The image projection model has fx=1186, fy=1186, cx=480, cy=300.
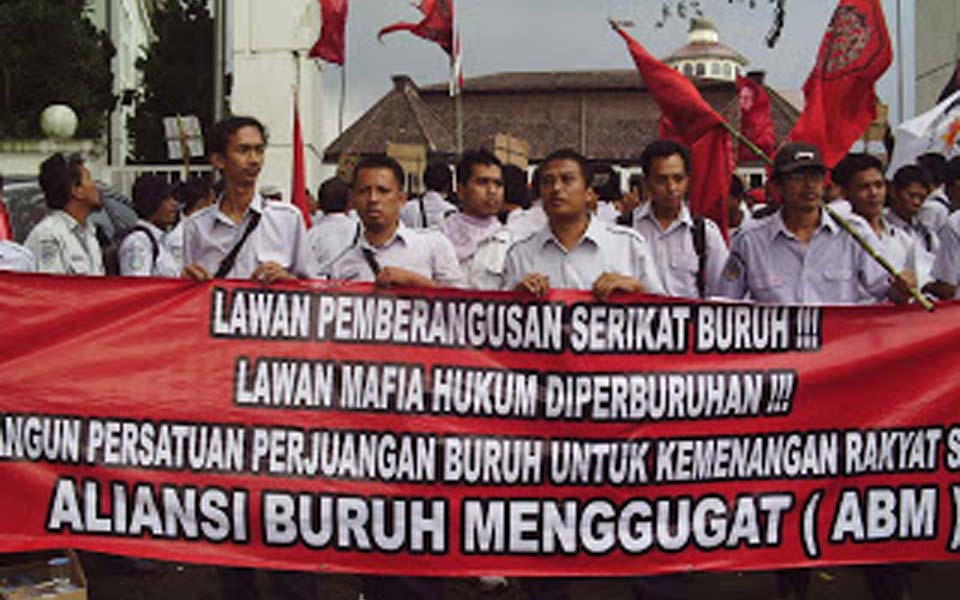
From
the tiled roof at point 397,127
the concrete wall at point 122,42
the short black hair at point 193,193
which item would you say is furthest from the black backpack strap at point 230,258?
the tiled roof at point 397,127

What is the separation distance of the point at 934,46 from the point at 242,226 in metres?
13.6

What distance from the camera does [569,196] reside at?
15.0 feet

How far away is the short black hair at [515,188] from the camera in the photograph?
7.86 meters

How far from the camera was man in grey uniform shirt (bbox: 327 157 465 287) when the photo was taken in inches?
189

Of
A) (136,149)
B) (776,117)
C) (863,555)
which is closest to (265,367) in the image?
(863,555)

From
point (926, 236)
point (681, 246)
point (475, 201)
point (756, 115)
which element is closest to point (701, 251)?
point (681, 246)

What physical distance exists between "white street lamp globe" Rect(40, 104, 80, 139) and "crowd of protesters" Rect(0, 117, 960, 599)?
10.4m

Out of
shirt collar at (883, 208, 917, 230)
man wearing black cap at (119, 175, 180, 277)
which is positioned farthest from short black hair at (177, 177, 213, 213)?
shirt collar at (883, 208, 917, 230)

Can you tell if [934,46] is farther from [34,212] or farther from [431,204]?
[34,212]

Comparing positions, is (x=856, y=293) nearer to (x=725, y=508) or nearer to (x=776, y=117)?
(x=725, y=508)

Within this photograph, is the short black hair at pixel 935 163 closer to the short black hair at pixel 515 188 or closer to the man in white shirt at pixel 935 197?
the man in white shirt at pixel 935 197

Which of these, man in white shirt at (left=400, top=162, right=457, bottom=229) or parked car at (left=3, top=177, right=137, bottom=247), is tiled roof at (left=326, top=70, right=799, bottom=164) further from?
man in white shirt at (left=400, top=162, right=457, bottom=229)

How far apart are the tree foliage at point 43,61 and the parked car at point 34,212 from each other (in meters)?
9.26

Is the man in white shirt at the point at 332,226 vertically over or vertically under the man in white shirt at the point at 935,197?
under
